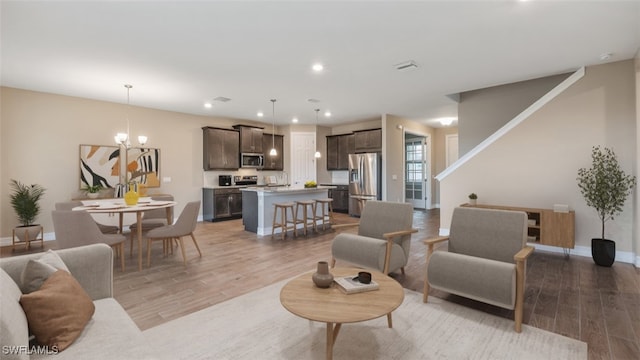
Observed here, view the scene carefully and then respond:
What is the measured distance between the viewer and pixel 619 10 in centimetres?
274

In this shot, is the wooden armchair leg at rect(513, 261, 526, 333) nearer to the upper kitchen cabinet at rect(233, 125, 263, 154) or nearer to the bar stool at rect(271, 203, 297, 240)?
the bar stool at rect(271, 203, 297, 240)

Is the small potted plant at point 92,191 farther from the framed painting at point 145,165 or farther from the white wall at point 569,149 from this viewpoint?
the white wall at point 569,149

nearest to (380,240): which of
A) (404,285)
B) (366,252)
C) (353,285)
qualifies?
(366,252)

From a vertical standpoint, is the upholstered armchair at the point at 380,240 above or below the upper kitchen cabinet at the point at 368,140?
below

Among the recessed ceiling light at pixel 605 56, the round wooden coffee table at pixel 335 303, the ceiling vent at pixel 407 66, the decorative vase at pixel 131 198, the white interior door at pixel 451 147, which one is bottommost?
the round wooden coffee table at pixel 335 303

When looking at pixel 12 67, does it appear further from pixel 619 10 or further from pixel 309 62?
pixel 619 10

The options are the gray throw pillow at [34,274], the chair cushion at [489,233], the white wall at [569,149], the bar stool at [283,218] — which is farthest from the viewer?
the bar stool at [283,218]

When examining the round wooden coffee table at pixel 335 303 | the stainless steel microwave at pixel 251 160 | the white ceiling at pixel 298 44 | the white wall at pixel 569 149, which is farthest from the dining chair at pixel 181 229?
the white wall at pixel 569 149

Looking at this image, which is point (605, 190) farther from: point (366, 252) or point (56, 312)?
point (56, 312)

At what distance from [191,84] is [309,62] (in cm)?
222

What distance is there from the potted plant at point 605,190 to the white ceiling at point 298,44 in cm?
138

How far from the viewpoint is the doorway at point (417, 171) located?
9.41 m

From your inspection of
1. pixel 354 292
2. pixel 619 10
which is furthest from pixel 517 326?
pixel 619 10

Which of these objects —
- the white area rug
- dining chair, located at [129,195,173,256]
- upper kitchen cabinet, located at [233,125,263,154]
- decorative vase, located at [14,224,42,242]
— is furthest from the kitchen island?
decorative vase, located at [14,224,42,242]
